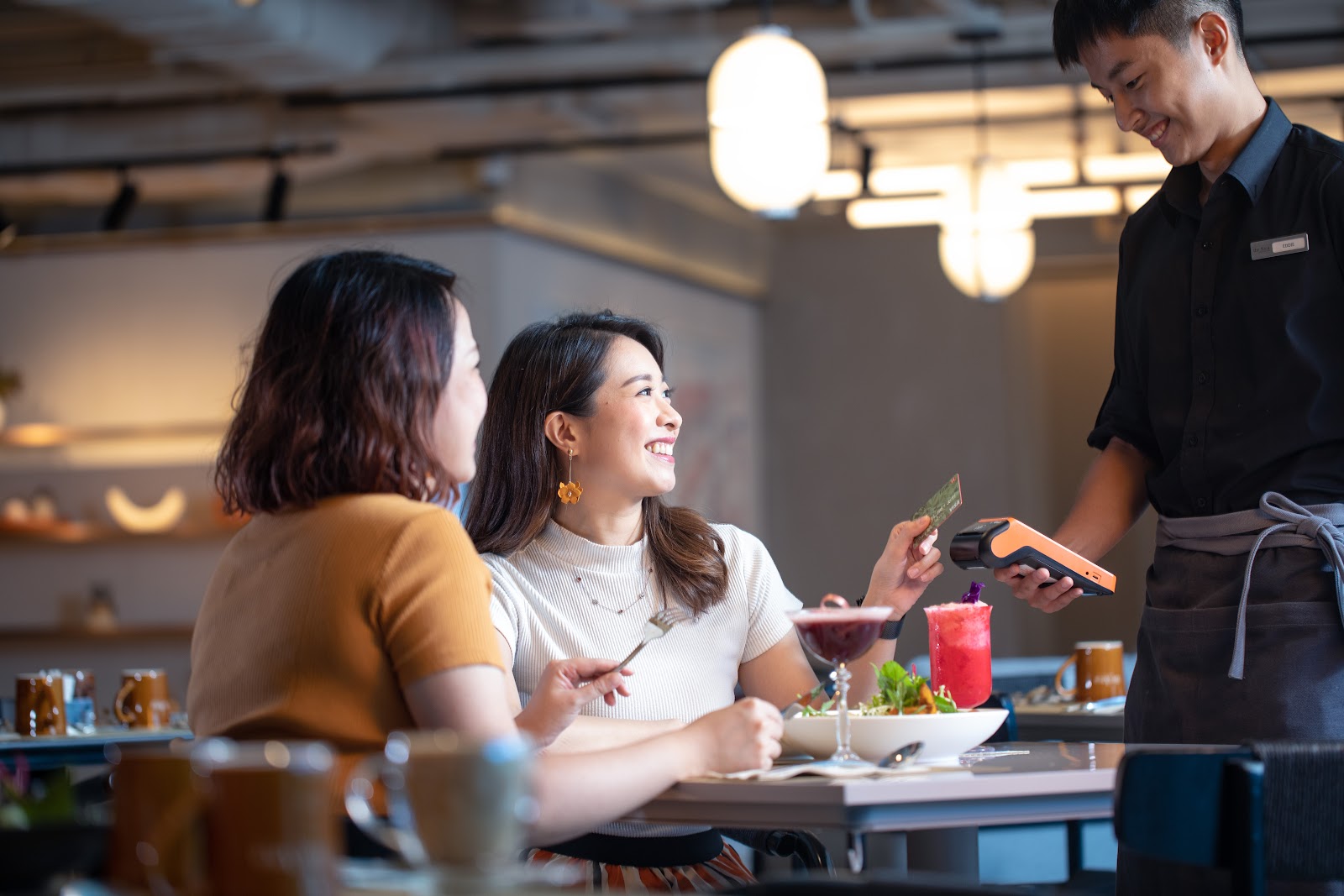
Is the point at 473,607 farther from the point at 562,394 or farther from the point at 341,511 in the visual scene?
the point at 562,394

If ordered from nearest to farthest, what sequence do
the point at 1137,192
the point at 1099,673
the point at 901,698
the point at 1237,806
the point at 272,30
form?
the point at 1237,806, the point at 901,698, the point at 1099,673, the point at 272,30, the point at 1137,192

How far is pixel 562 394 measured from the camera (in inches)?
110

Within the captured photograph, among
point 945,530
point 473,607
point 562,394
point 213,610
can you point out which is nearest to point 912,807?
point 473,607

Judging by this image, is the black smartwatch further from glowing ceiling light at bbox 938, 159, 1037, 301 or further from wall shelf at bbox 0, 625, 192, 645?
wall shelf at bbox 0, 625, 192, 645

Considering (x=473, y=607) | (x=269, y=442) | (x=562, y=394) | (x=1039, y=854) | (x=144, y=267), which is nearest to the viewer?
(x=473, y=607)

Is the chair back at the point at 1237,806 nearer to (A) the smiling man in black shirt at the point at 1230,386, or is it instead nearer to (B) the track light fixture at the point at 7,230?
(A) the smiling man in black shirt at the point at 1230,386

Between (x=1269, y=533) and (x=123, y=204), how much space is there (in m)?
6.91

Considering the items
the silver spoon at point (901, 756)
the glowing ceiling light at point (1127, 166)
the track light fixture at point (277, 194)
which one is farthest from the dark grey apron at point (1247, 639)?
the glowing ceiling light at point (1127, 166)

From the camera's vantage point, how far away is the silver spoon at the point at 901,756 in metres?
1.86

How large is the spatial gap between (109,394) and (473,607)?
23.6ft

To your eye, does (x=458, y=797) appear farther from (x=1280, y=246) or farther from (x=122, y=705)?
(x=122, y=705)

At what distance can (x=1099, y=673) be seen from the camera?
11.1ft

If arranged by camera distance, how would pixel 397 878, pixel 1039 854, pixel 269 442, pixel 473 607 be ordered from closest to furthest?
1. pixel 397 878
2. pixel 473 607
3. pixel 269 442
4. pixel 1039 854

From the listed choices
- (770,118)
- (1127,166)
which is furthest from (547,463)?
(1127,166)
